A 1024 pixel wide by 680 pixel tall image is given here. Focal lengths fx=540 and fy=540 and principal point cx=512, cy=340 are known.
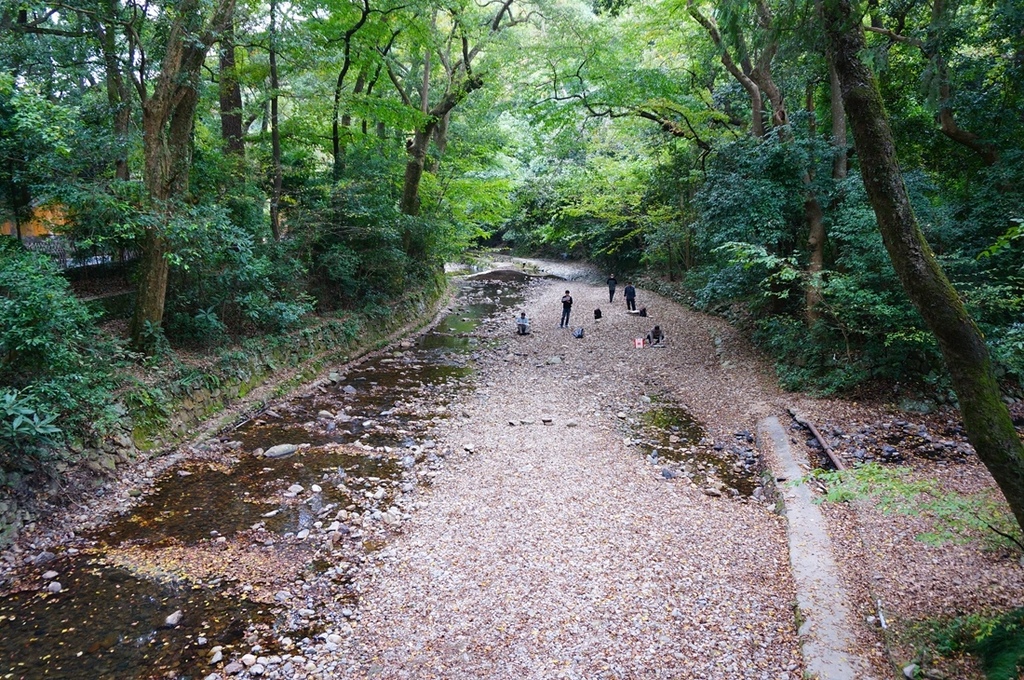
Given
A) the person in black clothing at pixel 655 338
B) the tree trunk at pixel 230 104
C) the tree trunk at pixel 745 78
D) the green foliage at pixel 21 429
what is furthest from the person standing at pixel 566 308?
the green foliage at pixel 21 429

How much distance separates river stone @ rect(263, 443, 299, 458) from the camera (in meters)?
8.76

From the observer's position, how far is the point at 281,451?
8.88m

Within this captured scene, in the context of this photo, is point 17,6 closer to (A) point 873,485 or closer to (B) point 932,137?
(A) point 873,485

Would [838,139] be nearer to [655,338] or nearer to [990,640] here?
[655,338]

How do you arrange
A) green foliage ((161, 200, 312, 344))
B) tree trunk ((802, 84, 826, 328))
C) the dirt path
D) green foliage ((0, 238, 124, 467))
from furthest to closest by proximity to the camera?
tree trunk ((802, 84, 826, 328)) → green foliage ((161, 200, 312, 344)) → green foliage ((0, 238, 124, 467)) → the dirt path

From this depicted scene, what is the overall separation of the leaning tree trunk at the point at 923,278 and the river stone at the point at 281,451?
8.47 metres

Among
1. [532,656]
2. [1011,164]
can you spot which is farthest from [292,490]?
[1011,164]

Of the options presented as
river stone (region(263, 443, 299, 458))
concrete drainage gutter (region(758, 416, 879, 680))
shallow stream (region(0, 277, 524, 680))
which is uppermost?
concrete drainage gutter (region(758, 416, 879, 680))

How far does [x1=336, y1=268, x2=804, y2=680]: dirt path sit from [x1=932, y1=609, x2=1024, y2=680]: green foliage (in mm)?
1102

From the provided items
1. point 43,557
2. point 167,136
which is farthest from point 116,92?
point 43,557

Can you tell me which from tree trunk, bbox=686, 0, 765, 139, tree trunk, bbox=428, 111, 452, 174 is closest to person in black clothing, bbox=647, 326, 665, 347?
tree trunk, bbox=686, 0, 765, 139

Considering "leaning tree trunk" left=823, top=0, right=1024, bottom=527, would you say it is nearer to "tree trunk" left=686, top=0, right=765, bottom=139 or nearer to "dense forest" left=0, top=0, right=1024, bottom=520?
"dense forest" left=0, top=0, right=1024, bottom=520

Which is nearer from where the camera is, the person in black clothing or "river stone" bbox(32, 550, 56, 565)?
"river stone" bbox(32, 550, 56, 565)

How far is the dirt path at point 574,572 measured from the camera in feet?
15.1
